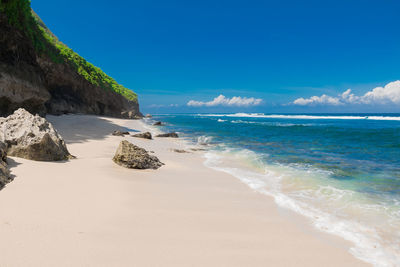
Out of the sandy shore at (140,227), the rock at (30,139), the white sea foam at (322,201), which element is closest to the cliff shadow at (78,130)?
the rock at (30,139)

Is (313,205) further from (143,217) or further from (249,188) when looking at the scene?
(143,217)

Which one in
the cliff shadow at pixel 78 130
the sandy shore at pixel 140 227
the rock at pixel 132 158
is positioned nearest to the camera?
the sandy shore at pixel 140 227

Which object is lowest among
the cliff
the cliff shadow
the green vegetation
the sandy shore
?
the sandy shore

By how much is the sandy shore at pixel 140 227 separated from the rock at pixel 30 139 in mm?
715

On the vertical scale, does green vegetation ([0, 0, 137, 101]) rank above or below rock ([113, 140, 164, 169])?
above

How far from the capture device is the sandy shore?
7.38 feet

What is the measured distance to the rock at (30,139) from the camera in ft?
18.4

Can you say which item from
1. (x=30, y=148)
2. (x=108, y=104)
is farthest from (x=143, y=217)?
(x=108, y=104)

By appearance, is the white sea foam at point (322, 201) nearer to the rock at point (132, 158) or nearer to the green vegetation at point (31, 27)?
the rock at point (132, 158)

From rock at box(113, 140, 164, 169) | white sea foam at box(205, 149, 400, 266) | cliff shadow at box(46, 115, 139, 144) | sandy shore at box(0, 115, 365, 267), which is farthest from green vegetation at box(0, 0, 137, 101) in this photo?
white sea foam at box(205, 149, 400, 266)

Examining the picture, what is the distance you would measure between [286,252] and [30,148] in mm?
6184

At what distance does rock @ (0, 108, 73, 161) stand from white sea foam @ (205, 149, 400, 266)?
518 cm

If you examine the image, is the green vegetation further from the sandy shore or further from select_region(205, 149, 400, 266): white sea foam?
select_region(205, 149, 400, 266): white sea foam

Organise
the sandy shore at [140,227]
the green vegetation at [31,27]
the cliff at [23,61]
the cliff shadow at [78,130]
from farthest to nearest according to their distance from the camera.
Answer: the cliff at [23,61] < the green vegetation at [31,27] < the cliff shadow at [78,130] < the sandy shore at [140,227]
